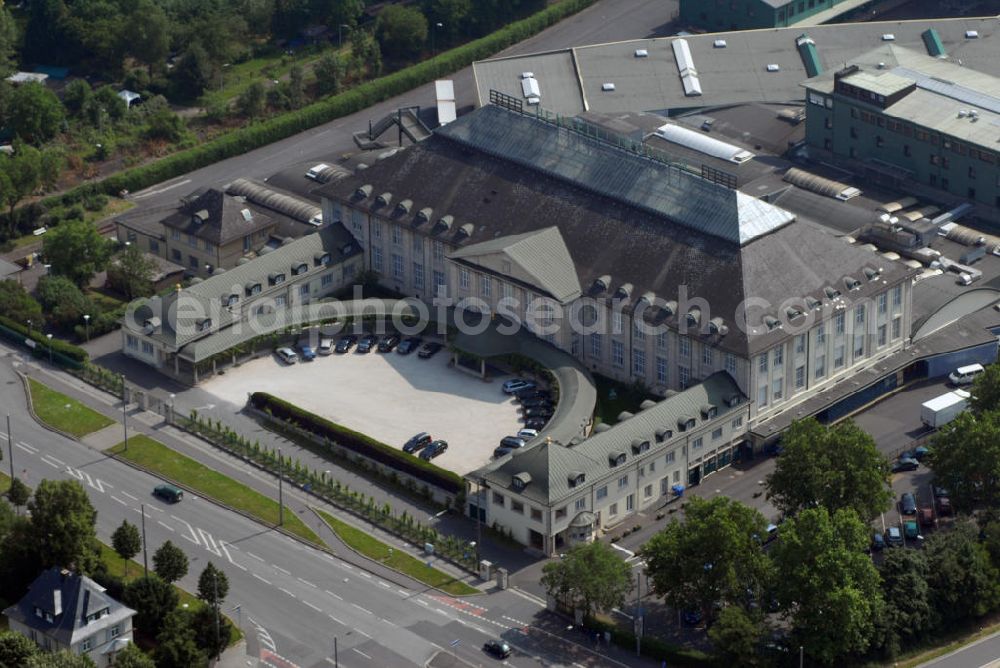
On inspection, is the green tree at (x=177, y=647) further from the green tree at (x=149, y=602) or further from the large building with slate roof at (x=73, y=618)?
the large building with slate roof at (x=73, y=618)

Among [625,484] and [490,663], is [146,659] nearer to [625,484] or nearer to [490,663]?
[490,663]

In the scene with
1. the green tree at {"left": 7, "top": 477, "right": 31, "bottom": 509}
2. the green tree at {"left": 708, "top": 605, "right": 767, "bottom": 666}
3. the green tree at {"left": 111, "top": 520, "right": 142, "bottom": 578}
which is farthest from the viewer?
the green tree at {"left": 7, "top": 477, "right": 31, "bottom": 509}

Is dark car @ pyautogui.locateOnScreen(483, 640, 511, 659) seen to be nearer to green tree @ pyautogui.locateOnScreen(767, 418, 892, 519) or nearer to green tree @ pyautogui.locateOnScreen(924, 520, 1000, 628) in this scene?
green tree @ pyautogui.locateOnScreen(767, 418, 892, 519)

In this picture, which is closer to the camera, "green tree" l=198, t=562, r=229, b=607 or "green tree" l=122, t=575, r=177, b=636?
"green tree" l=122, t=575, r=177, b=636

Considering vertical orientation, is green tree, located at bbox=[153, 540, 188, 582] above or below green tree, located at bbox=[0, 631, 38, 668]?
below

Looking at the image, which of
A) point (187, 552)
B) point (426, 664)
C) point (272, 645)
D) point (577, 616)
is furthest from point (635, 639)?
point (187, 552)

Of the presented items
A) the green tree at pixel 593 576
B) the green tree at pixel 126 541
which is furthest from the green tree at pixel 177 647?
the green tree at pixel 593 576

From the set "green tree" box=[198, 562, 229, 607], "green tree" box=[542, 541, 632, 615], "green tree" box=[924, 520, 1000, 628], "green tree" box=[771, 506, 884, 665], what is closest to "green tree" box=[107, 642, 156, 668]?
"green tree" box=[198, 562, 229, 607]

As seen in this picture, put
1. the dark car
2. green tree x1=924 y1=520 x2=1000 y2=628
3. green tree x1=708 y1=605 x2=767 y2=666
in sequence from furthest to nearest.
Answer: green tree x1=924 y1=520 x2=1000 y2=628
the dark car
green tree x1=708 y1=605 x2=767 y2=666
